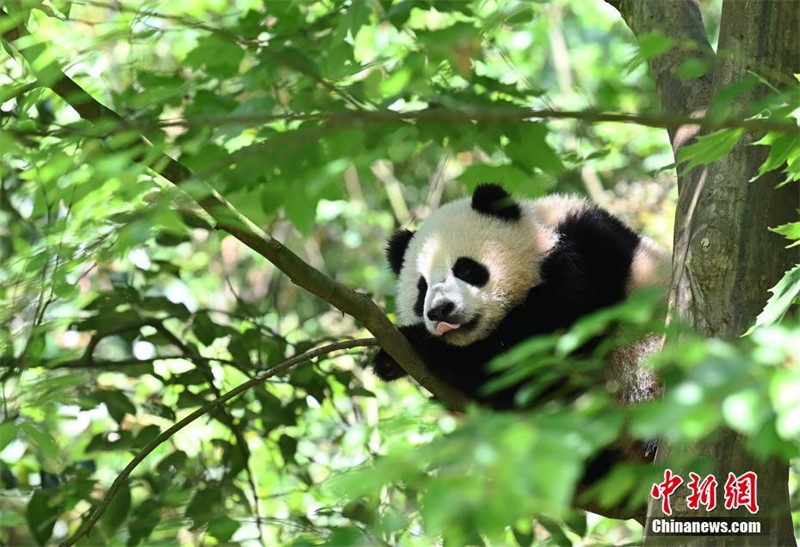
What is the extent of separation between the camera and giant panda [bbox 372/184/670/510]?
4.31 meters

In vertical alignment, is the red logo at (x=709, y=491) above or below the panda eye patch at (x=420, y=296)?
above

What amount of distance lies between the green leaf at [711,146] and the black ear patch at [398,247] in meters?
2.65

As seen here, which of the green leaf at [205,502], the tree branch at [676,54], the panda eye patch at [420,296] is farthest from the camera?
the panda eye patch at [420,296]

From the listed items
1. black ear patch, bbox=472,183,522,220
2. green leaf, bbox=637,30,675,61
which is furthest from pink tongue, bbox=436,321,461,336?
green leaf, bbox=637,30,675,61

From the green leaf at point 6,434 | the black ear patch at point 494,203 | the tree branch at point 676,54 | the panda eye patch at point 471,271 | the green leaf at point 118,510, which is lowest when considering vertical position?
the green leaf at point 118,510

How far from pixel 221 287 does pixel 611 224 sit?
7.00m

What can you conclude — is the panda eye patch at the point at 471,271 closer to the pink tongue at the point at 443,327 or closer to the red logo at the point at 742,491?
the pink tongue at the point at 443,327

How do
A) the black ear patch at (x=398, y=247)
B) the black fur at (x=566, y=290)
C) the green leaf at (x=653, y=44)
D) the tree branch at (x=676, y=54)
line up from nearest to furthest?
the green leaf at (x=653, y=44) → the tree branch at (x=676, y=54) → the black fur at (x=566, y=290) → the black ear patch at (x=398, y=247)

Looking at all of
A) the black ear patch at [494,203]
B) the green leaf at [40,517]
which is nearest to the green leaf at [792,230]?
the black ear patch at [494,203]

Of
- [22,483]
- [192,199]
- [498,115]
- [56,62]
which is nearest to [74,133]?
[192,199]

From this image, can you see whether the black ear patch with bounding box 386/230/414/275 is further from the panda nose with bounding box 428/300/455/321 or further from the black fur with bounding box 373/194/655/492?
the panda nose with bounding box 428/300/455/321

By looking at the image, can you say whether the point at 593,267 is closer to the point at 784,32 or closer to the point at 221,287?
the point at 784,32

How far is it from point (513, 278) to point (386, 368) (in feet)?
2.82

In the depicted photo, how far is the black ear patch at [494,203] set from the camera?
455 cm
